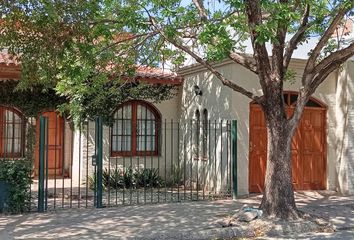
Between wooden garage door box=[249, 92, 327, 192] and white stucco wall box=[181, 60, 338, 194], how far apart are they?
0.62 feet

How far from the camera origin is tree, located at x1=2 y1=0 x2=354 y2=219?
7750 mm

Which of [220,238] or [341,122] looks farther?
[341,122]

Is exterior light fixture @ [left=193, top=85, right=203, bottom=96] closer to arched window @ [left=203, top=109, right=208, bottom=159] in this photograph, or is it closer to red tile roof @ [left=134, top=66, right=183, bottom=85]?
arched window @ [left=203, top=109, right=208, bottom=159]

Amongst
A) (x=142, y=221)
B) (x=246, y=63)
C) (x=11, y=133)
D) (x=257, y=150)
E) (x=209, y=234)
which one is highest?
(x=246, y=63)

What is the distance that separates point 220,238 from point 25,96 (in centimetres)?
795

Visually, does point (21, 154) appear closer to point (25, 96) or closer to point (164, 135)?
point (25, 96)

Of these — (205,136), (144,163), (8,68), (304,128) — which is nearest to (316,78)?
(304,128)

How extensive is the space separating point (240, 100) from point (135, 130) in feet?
13.0

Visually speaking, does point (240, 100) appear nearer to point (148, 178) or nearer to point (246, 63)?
point (246, 63)

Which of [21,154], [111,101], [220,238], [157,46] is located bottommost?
[220,238]

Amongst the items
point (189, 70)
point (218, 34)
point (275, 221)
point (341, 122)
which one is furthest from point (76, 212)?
point (341, 122)

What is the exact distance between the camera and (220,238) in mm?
7996

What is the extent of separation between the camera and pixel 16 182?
30.6 feet

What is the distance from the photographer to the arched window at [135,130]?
1476 cm
